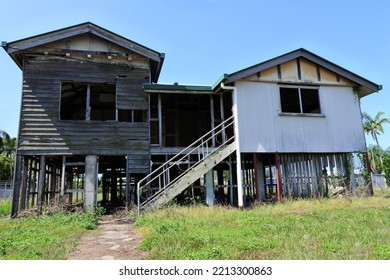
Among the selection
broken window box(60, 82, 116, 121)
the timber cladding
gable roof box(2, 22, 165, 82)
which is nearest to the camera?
the timber cladding

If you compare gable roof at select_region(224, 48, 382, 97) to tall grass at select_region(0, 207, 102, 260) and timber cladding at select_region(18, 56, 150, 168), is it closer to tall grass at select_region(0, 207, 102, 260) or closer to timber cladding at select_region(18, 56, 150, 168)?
timber cladding at select_region(18, 56, 150, 168)

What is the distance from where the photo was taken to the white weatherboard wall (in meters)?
13.0

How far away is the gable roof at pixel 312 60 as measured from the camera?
12805 millimetres

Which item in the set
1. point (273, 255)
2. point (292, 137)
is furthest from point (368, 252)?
point (292, 137)

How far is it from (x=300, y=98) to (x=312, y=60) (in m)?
1.81

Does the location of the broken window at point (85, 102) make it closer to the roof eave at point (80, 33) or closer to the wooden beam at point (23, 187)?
the roof eave at point (80, 33)

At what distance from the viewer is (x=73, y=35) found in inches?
517

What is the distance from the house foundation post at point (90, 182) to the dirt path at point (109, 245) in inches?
113

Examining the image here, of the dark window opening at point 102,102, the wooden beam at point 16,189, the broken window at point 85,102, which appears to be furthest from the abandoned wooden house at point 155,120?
the dark window opening at point 102,102

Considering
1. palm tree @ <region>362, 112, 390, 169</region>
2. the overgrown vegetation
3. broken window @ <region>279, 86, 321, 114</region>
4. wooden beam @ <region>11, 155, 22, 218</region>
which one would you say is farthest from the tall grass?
palm tree @ <region>362, 112, 390, 169</region>

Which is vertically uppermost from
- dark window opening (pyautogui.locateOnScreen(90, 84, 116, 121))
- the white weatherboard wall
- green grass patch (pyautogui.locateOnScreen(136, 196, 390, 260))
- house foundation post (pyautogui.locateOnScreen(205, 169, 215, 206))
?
dark window opening (pyautogui.locateOnScreen(90, 84, 116, 121))

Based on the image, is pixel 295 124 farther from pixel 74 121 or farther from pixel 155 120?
pixel 74 121

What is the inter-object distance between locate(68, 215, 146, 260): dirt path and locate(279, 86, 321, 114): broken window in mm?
8881

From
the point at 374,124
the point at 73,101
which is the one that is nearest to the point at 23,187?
the point at 73,101
